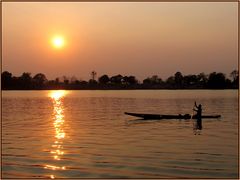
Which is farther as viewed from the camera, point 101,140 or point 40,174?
point 101,140

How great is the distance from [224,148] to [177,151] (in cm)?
280

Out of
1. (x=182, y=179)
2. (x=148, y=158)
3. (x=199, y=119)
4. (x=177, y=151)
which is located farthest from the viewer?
(x=199, y=119)

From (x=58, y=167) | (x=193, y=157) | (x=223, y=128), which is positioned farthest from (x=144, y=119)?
(x=58, y=167)

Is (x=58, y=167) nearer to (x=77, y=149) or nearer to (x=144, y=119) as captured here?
(x=77, y=149)

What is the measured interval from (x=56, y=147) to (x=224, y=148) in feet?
29.3

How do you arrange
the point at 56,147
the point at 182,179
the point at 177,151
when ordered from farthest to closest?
1. the point at 56,147
2. the point at 177,151
3. the point at 182,179

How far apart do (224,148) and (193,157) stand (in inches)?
129

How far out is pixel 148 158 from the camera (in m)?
18.2

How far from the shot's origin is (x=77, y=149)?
2105 cm

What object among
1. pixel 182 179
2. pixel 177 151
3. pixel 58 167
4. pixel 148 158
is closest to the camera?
pixel 182 179

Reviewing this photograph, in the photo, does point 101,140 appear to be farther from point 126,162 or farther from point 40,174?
point 40,174

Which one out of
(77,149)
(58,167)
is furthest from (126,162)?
(77,149)

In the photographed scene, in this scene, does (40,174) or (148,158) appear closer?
(40,174)

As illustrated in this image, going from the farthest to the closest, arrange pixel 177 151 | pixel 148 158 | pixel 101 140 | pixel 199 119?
1. pixel 199 119
2. pixel 101 140
3. pixel 177 151
4. pixel 148 158
